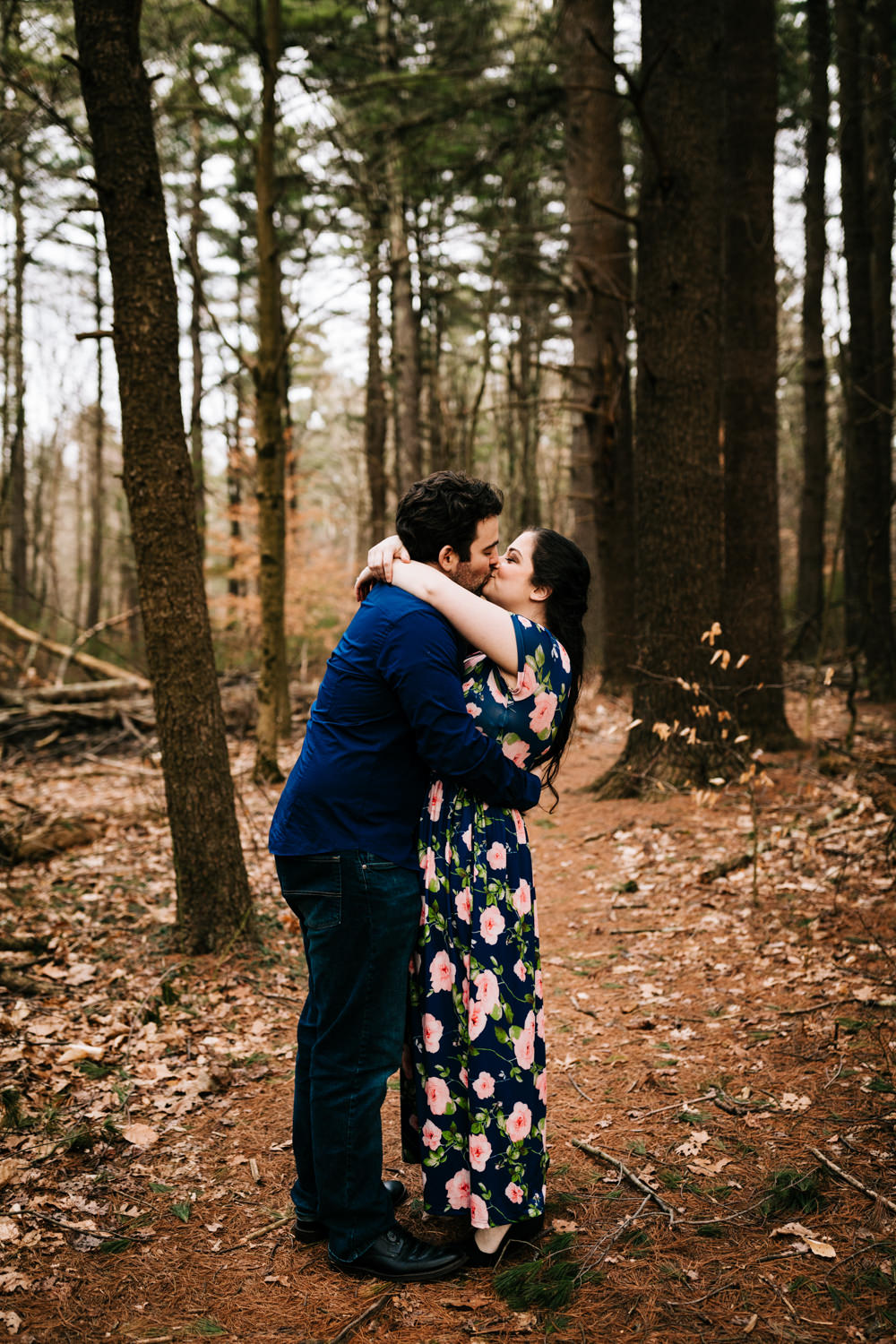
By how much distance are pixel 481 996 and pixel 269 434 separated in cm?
717

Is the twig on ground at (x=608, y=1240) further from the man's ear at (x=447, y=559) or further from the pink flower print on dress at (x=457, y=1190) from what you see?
the man's ear at (x=447, y=559)

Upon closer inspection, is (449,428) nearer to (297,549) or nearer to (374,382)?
(374,382)

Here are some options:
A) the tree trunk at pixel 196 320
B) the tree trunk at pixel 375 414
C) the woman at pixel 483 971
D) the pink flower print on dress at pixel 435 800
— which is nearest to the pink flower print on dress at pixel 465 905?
the woman at pixel 483 971

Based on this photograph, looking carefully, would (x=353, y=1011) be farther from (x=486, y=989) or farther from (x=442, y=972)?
(x=486, y=989)

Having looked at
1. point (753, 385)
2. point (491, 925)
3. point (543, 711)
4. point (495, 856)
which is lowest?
point (491, 925)

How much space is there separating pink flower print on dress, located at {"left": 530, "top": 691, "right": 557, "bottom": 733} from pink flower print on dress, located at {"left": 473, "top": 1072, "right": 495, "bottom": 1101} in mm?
997

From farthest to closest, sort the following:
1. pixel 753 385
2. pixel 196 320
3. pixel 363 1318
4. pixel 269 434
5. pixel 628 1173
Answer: pixel 196 320, pixel 269 434, pixel 753 385, pixel 628 1173, pixel 363 1318

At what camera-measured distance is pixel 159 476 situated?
14.8 feet

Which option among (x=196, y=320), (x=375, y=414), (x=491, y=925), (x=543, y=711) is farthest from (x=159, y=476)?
(x=196, y=320)

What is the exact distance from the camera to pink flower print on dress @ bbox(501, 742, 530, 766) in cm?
269

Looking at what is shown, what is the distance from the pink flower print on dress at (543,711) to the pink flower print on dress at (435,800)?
12.9 inches

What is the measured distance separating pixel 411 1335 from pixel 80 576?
2367 centimetres

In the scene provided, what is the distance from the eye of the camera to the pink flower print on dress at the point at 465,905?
261 centimetres

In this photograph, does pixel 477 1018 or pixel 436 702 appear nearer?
pixel 436 702
